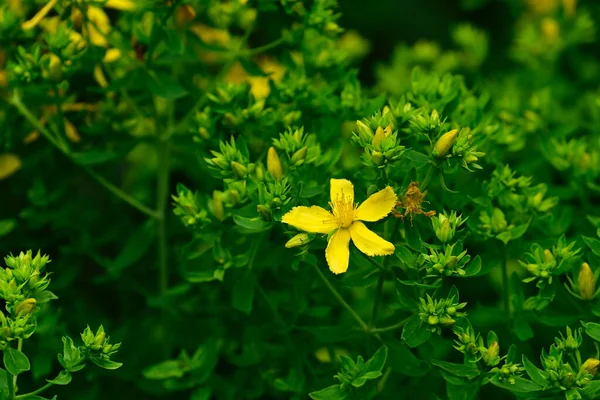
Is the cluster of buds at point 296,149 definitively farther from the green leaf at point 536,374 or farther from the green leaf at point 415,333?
the green leaf at point 536,374

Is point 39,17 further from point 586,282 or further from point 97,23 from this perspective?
point 586,282

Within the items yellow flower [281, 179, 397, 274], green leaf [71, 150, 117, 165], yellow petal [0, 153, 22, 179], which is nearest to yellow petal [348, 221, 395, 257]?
yellow flower [281, 179, 397, 274]

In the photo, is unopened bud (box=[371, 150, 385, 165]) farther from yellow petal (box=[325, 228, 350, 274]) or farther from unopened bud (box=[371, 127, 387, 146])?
yellow petal (box=[325, 228, 350, 274])

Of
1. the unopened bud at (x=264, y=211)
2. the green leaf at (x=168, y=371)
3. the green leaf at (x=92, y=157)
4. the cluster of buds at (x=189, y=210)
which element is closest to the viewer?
the unopened bud at (x=264, y=211)

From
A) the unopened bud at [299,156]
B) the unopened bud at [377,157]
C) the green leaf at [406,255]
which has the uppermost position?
the unopened bud at [377,157]

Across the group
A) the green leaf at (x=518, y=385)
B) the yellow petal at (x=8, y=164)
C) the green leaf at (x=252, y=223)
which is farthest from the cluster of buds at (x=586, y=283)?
the yellow petal at (x=8, y=164)

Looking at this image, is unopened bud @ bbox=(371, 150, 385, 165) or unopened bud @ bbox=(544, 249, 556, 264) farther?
unopened bud @ bbox=(544, 249, 556, 264)

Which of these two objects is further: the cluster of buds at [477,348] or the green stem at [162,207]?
the green stem at [162,207]
